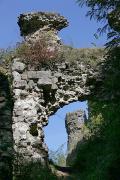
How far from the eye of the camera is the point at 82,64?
14.8 meters

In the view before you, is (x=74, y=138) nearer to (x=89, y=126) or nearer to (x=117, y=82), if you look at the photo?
(x=89, y=126)

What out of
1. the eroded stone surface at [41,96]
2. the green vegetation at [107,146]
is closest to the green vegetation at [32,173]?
the green vegetation at [107,146]

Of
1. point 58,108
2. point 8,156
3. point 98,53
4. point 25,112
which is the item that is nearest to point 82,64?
point 98,53

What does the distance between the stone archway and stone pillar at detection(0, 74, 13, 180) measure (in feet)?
16.5

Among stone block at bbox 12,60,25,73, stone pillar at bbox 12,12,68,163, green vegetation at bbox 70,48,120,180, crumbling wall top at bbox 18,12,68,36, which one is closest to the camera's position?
green vegetation at bbox 70,48,120,180

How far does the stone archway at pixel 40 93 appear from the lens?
41.7ft

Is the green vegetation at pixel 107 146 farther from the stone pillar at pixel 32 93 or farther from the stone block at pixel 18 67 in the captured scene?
the stone block at pixel 18 67

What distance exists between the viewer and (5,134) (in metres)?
6.78

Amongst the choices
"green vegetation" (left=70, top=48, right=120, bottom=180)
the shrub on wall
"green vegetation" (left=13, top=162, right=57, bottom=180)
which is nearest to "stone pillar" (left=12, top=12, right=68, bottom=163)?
the shrub on wall

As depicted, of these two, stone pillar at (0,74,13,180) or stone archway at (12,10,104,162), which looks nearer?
stone pillar at (0,74,13,180)

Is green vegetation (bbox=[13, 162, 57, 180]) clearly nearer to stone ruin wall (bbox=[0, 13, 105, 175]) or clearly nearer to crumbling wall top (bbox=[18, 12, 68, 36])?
stone ruin wall (bbox=[0, 13, 105, 175])

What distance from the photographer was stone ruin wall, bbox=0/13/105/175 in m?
12.7

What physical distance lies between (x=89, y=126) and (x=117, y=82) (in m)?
7.19

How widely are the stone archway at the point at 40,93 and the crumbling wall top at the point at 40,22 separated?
0.24ft
